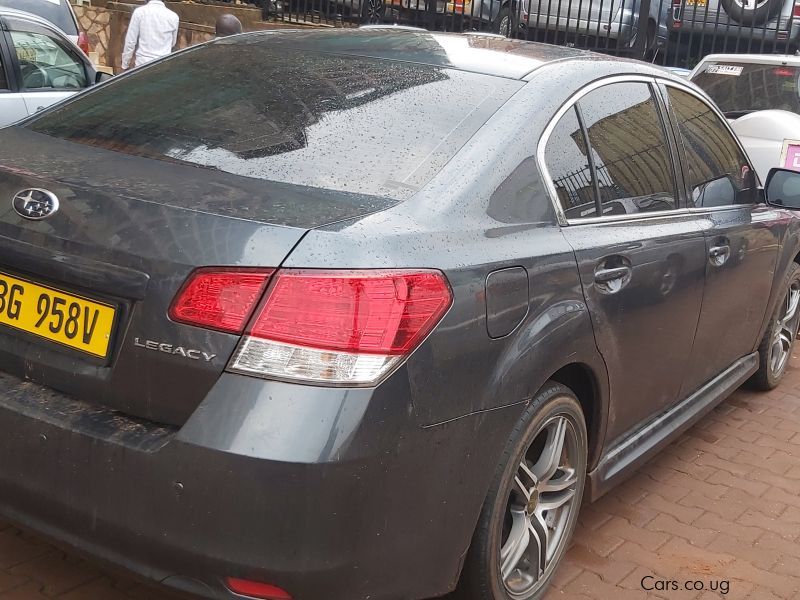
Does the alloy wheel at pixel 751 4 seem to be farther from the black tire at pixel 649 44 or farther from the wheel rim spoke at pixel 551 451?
the wheel rim spoke at pixel 551 451

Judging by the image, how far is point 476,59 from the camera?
10.8 feet

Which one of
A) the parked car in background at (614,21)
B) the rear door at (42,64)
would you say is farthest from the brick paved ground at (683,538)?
the parked car in background at (614,21)

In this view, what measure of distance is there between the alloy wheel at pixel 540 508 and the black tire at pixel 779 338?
241 cm

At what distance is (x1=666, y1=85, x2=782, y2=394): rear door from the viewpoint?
13.0 ft

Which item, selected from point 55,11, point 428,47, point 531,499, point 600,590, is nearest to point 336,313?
point 531,499

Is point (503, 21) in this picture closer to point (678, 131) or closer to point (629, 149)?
point (678, 131)

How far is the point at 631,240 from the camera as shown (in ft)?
10.8

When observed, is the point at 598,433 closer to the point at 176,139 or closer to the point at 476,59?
the point at 476,59

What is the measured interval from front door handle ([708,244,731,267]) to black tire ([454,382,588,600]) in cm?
109

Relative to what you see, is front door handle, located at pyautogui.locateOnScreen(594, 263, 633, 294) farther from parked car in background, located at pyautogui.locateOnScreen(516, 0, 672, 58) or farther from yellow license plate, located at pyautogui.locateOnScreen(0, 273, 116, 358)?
parked car in background, located at pyautogui.locateOnScreen(516, 0, 672, 58)

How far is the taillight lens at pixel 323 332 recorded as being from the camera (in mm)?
2229

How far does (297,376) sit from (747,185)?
3.02 metres

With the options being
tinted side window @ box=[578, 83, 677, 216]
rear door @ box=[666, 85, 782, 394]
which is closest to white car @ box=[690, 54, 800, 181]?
rear door @ box=[666, 85, 782, 394]

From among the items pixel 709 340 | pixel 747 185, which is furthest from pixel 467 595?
pixel 747 185
